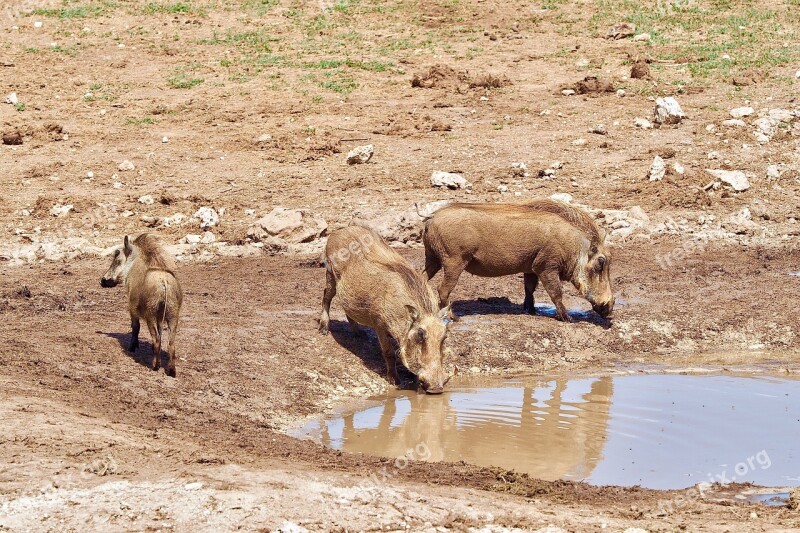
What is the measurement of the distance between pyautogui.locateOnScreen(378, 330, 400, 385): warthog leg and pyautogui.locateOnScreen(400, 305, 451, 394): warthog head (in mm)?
424

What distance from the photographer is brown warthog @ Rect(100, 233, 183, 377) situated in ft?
28.7

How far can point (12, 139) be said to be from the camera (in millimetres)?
17328

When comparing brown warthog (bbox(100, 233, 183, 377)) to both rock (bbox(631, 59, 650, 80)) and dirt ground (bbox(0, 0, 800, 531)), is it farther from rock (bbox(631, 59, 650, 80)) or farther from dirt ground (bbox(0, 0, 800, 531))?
rock (bbox(631, 59, 650, 80))

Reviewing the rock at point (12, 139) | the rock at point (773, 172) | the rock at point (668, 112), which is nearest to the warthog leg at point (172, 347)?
the rock at point (12, 139)

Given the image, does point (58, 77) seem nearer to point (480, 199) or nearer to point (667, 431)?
point (480, 199)

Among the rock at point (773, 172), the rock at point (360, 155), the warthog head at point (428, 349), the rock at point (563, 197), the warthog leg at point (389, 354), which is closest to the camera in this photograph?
the warthog head at point (428, 349)

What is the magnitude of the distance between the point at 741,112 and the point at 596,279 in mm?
7946

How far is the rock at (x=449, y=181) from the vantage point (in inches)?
628

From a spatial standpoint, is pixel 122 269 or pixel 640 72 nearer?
pixel 122 269

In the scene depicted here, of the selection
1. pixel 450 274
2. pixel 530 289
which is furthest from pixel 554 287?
pixel 450 274

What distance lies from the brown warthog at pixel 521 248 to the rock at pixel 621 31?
11.1 metres

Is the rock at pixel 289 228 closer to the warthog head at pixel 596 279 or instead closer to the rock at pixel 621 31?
the warthog head at pixel 596 279

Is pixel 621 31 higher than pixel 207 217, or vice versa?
pixel 621 31

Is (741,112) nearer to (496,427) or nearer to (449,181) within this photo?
(449,181)
